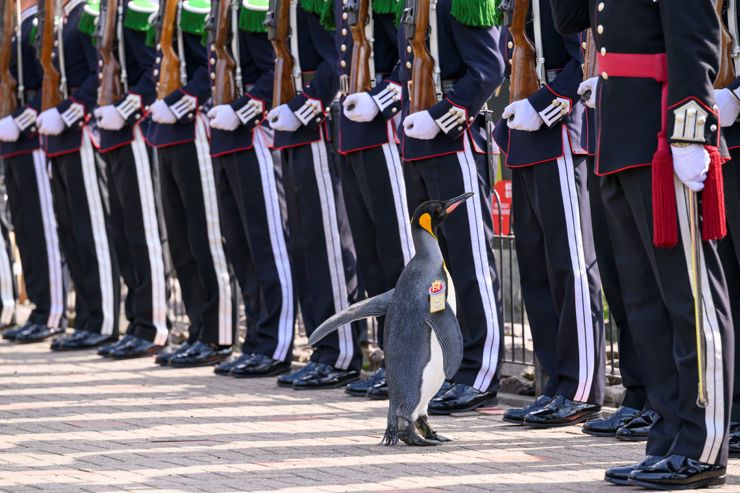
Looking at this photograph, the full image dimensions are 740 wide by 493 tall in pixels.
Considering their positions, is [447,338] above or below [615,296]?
below

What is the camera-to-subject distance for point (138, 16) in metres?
9.71

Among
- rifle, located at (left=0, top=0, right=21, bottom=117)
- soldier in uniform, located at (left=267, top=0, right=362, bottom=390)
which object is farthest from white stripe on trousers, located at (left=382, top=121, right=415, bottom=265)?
rifle, located at (left=0, top=0, right=21, bottom=117)

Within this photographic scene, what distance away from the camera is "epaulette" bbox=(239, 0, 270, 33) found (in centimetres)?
864

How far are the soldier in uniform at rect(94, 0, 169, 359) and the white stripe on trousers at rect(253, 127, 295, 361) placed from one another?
4.27ft

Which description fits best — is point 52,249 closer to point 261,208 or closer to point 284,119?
point 261,208

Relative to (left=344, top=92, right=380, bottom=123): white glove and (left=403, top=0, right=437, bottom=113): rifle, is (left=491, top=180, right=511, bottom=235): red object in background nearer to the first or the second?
(left=344, top=92, right=380, bottom=123): white glove

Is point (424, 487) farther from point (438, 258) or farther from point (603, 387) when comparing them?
point (603, 387)

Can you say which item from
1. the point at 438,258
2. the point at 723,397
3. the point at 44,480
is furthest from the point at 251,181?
the point at 723,397

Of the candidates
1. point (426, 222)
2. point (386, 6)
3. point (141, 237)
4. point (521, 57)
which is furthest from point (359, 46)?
point (141, 237)

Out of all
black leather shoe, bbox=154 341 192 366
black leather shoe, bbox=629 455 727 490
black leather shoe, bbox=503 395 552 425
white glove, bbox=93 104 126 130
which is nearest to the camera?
black leather shoe, bbox=629 455 727 490

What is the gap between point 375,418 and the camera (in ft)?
23.0

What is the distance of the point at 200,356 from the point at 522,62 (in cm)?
334

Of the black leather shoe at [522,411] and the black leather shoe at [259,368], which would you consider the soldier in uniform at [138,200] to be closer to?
the black leather shoe at [259,368]

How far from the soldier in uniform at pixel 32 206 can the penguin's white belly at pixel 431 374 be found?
5420 mm
